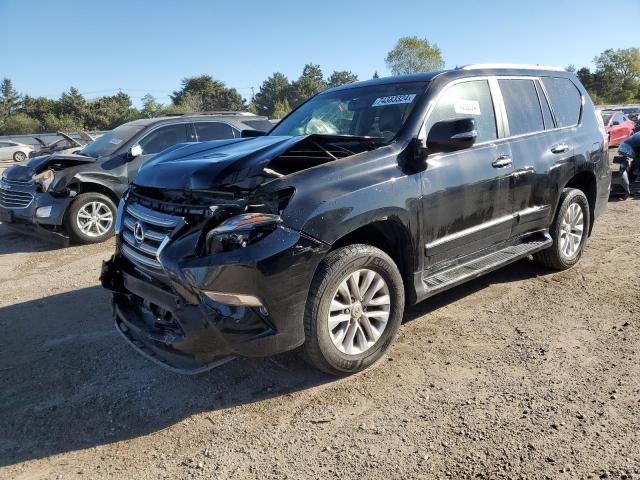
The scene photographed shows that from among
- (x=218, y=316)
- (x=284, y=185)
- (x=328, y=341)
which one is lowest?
(x=328, y=341)

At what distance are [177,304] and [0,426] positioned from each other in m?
1.29

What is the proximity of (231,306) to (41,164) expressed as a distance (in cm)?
579

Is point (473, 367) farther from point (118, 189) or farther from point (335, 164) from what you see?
point (118, 189)

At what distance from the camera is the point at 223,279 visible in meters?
2.68

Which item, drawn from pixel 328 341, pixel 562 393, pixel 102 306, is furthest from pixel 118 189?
pixel 562 393

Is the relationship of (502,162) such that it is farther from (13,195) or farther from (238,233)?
(13,195)

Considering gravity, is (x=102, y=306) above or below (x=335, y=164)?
below

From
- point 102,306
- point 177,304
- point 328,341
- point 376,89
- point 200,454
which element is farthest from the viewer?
point 102,306

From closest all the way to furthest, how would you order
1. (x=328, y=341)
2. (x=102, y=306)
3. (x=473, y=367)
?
(x=328, y=341) < (x=473, y=367) < (x=102, y=306)

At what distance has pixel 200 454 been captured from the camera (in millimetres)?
2609

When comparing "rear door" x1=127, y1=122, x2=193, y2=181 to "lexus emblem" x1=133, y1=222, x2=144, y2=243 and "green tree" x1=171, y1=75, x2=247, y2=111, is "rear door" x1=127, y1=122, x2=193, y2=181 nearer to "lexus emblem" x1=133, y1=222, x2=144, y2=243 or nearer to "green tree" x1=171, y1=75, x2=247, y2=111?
"lexus emblem" x1=133, y1=222, x2=144, y2=243

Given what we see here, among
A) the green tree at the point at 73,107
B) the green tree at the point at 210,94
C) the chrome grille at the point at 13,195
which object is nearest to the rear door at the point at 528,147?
the chrome grille at the point at 13,195

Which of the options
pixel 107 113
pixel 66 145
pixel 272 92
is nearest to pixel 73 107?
pixel 107 113

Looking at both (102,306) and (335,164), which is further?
(102,306)
